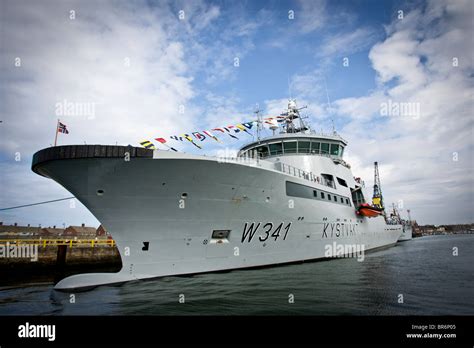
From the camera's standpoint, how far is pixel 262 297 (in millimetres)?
7215

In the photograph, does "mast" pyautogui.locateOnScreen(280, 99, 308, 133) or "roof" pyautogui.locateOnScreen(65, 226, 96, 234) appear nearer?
"mast" pyautogui.locateOnScreen(280, 99, 308, 133)

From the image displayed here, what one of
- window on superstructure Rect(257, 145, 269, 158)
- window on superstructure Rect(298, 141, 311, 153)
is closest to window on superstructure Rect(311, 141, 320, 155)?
window on superstructure Rect(298, 141, 311, 153)

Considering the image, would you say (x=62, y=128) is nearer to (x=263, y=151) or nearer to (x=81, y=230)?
(x=263, y=151)

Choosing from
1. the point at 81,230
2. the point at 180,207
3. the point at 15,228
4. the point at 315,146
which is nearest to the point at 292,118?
the point at 315,146

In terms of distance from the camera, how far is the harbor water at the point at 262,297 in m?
6.23

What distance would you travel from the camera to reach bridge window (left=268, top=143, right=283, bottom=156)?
16733mm

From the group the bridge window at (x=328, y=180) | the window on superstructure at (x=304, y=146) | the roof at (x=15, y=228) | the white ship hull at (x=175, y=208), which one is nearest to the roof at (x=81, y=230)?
the roof at (x=15, y=228)

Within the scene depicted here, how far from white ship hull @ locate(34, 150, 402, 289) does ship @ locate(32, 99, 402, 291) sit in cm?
3

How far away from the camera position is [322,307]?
637 cm

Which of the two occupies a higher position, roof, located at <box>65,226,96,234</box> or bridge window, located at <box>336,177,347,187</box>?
bridge window, located at <box>336,177,347,187</box>

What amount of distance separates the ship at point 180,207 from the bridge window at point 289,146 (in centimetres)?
413

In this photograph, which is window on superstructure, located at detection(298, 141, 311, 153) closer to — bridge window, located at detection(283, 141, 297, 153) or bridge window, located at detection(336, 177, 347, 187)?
bridge window, located at detection(283, 141, 297, 153)

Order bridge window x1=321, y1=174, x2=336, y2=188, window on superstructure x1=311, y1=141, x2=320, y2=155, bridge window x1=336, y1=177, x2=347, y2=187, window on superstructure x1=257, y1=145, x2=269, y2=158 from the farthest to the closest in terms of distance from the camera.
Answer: bridge window x1=336, y1=177, x2=347, y2=187 → window on superstructure x1=257, y1=145, x2=269, y2=158 → window on superstructure x1=311, y1=141, x2=320, y2=155 → bridge window x1=321, y1=174, x2=336, y2=188

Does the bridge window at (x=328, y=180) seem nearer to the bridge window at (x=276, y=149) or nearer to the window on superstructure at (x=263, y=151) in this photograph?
the bridge window at (x=276, y=149)
